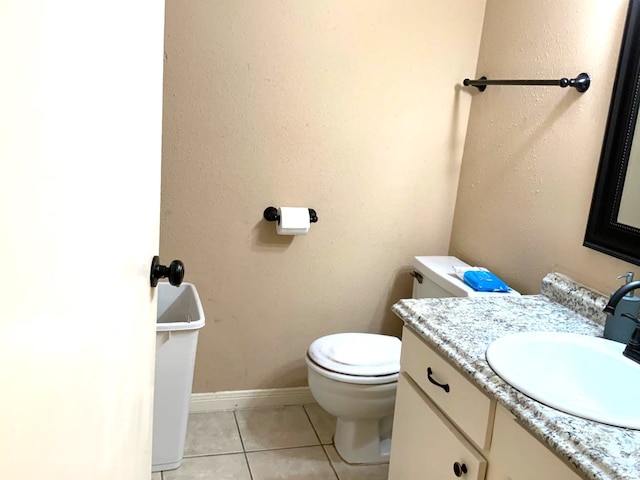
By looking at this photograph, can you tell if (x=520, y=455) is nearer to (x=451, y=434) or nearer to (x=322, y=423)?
(x=451, y=434)

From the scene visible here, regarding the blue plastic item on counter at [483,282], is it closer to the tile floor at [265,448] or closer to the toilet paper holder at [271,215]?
the toilet paper holder at [271,215]

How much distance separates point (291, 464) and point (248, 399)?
43cm

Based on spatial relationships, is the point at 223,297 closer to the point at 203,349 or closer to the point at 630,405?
the point at 203,349

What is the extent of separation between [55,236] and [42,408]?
0.54ft

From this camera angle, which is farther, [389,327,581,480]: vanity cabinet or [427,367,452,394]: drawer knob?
[427,367,452,394]: drawer knob

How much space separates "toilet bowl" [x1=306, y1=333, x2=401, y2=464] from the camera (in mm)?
1958

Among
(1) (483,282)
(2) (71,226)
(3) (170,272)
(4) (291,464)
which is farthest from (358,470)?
(2) (71,226)

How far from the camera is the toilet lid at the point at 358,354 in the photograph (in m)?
1.97

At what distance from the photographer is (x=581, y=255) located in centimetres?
172

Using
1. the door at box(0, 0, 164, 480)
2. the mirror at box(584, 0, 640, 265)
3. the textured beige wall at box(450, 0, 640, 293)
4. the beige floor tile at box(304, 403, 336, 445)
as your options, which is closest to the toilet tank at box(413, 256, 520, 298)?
the textured beige wall at box(450, 0, 640, 293)

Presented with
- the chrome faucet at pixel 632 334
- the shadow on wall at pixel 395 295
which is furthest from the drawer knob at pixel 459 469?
the shadow on wall at pixel 395 295

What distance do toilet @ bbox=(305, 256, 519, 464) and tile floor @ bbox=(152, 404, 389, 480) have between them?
0.08 m

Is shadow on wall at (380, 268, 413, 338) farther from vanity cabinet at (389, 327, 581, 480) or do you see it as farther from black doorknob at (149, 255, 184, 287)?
black doorknob at (149, 255, 184, 287)

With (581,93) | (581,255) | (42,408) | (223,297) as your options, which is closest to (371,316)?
(223,297)
